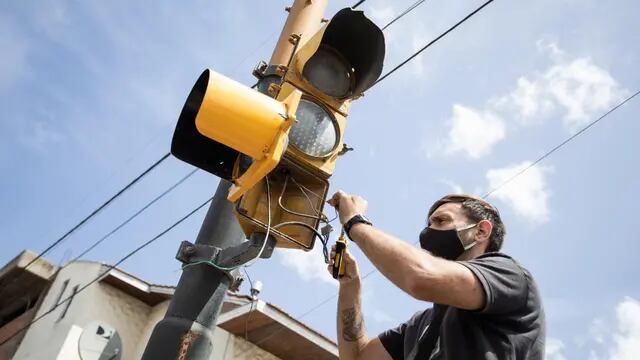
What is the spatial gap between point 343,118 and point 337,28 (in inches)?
19.1

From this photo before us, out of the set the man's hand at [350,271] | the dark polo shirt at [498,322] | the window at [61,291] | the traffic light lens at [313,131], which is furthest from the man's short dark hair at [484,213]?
the window at [61,291]

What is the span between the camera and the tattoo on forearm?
3199 millimetres

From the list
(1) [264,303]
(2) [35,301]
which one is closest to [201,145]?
(1) [264,303]

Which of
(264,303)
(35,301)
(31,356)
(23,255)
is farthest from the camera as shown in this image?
(35,301)

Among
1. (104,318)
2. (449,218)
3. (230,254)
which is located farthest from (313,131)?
(104,318)

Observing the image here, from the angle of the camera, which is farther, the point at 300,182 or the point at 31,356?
the point at 31,356

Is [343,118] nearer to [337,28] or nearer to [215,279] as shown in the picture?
[337,28]

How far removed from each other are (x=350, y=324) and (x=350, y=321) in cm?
2

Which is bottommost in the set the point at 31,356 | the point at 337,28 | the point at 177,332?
the point at 177,332

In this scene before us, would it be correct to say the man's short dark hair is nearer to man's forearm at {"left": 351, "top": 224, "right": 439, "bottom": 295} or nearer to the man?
the man

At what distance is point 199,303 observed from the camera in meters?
2.82

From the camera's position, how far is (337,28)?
3.02 meters

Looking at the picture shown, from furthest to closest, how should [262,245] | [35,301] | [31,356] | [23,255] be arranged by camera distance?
[35,301], [23,255], [31,356], [262,245]

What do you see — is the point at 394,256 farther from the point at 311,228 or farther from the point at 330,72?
the point at 330,72
